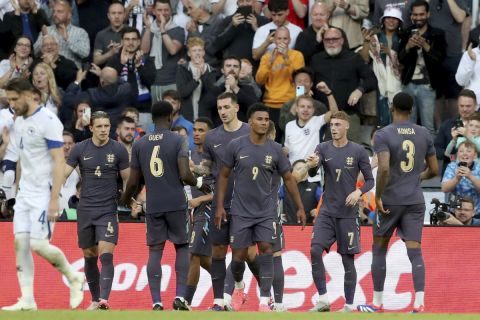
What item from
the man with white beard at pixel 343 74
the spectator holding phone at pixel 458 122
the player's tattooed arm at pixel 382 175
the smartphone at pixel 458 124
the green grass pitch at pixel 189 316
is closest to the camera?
the green grass pitch at pixel 189 316

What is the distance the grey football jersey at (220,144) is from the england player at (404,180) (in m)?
1.67

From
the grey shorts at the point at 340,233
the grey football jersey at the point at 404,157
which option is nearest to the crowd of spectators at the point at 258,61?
the grey shorts at the point at 340,233

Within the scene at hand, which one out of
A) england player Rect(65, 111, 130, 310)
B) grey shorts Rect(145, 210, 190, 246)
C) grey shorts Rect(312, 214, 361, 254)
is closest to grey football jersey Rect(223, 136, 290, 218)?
grey shorts Rect(145, 210, 190, 246)

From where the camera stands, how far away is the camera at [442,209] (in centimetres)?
1920

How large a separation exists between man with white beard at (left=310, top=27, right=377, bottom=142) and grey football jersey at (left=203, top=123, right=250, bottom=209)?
5.26 metres

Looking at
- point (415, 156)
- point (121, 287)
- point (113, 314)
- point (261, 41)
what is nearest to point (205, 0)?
point (261, 41)

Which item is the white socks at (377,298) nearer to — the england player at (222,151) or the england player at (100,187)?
the england player at (222,151)

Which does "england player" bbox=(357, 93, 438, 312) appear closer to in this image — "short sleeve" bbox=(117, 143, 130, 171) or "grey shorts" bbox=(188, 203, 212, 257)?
"grey shorts" bbox=(188, 203, 212, 257)

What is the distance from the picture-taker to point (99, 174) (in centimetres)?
1752

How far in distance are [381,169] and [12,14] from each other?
9.25 metres

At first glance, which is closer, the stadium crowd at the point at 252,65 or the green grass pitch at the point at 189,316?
the green grass pitch at the point at 189,316

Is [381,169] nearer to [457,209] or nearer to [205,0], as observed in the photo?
[457,209]

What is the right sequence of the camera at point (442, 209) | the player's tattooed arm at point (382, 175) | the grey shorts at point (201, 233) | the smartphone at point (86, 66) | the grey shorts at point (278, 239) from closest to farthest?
the player's tattooed arm at point (382, 175)
the grey shorts at point (278, 239)
the grey shorts at point (201, 233)
the camera at point (442, 209)
the smartphone at point (86, 66)

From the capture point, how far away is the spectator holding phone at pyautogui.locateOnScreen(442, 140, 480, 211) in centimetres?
1953
